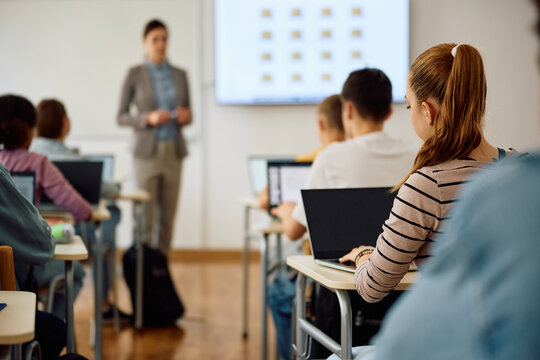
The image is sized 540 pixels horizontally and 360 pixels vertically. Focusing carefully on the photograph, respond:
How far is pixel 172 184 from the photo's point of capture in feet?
14.6

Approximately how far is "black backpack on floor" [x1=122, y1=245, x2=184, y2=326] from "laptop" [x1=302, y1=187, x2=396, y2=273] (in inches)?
82.9

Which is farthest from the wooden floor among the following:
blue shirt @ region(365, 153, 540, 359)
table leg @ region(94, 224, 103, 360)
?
blue shirt @ region(365, 153, 540, 359)

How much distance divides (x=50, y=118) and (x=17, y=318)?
215cm

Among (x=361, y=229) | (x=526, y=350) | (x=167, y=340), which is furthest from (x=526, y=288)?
(x=167, y=340)

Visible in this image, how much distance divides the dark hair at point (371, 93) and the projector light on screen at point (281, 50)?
2.96 metres

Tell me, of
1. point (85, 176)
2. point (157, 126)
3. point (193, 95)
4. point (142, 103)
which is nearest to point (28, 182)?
point (85, 176)

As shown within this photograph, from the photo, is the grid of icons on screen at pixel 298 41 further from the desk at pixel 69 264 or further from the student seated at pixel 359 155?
the desk at pixel 69 264

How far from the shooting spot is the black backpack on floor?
3.71 metres

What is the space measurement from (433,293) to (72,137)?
5.29 m

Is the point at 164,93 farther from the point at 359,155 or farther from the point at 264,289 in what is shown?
the point at 359,155

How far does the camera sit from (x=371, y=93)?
2.21m

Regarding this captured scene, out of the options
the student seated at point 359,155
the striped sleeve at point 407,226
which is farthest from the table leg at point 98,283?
the striped sleeve at point 407,226

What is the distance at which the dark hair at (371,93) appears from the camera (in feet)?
7.22

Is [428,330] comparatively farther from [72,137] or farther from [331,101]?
[72,137]
